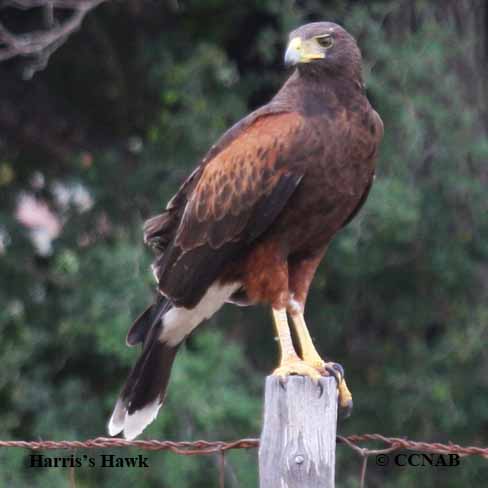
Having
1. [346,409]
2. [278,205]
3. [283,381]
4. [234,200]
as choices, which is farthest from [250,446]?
[234,200]

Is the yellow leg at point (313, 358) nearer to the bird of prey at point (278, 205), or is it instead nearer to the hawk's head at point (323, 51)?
the bird of prey at point (278, 205)

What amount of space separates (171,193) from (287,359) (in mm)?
3255

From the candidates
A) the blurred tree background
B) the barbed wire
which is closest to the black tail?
the barbed wire

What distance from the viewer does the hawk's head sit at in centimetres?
404

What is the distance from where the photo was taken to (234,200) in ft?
13.2

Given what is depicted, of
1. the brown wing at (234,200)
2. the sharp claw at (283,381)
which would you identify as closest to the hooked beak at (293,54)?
the brown wing at (234,200)

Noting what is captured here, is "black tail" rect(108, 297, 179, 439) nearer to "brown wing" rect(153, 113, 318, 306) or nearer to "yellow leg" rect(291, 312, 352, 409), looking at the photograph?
"brown wing" rect(153, 113, 318, 306)

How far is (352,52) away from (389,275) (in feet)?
10.6

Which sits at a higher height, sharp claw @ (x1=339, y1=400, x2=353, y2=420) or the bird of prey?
the bird of prey

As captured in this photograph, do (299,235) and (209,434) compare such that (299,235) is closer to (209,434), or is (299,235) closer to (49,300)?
(209,434)

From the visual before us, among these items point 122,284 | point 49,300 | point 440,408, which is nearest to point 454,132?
point 440,408

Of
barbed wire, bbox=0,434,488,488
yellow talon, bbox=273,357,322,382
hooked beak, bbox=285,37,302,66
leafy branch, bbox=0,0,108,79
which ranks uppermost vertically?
leafy branch, bbox=0,0,108,79

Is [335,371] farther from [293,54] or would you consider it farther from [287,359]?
[293,54]

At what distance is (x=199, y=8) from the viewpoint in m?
7.15
